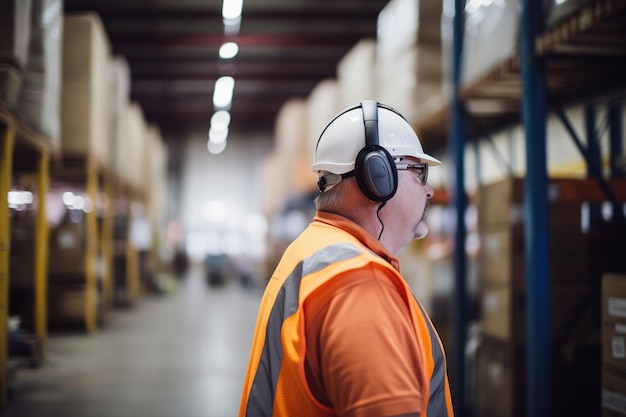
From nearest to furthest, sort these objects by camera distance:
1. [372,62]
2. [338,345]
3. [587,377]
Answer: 1. [338,345]
2. [587,377]
3. [372,62]

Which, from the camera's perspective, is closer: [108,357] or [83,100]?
[108,357]

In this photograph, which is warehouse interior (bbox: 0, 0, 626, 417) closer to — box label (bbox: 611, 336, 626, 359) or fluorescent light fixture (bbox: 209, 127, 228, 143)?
box label (bbox: 611, 336, 626, 359)

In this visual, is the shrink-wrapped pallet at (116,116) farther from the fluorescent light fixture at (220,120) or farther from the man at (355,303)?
the fluorescent light fixture at (220,120)

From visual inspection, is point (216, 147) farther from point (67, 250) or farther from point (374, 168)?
point (374, 168)

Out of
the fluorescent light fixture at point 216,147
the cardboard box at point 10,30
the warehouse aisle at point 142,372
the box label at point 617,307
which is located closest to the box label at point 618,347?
the box label at point 617,307

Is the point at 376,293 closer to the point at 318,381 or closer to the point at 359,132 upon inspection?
the point at 318,381

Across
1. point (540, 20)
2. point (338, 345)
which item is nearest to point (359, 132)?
point (338, 345)

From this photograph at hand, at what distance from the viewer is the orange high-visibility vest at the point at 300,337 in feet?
4.22

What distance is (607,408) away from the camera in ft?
9.39

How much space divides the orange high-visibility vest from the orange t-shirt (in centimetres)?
3

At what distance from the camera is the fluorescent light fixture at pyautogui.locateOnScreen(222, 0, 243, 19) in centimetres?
1165

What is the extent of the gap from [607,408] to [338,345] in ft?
7.49

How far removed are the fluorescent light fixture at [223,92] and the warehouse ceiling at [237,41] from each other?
23 centimetres

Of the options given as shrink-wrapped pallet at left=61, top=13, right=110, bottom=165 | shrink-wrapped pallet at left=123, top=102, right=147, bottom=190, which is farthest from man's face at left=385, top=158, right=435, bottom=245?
shrink-wrapped pallet at left=123, top=102, right=147, bottom=190
